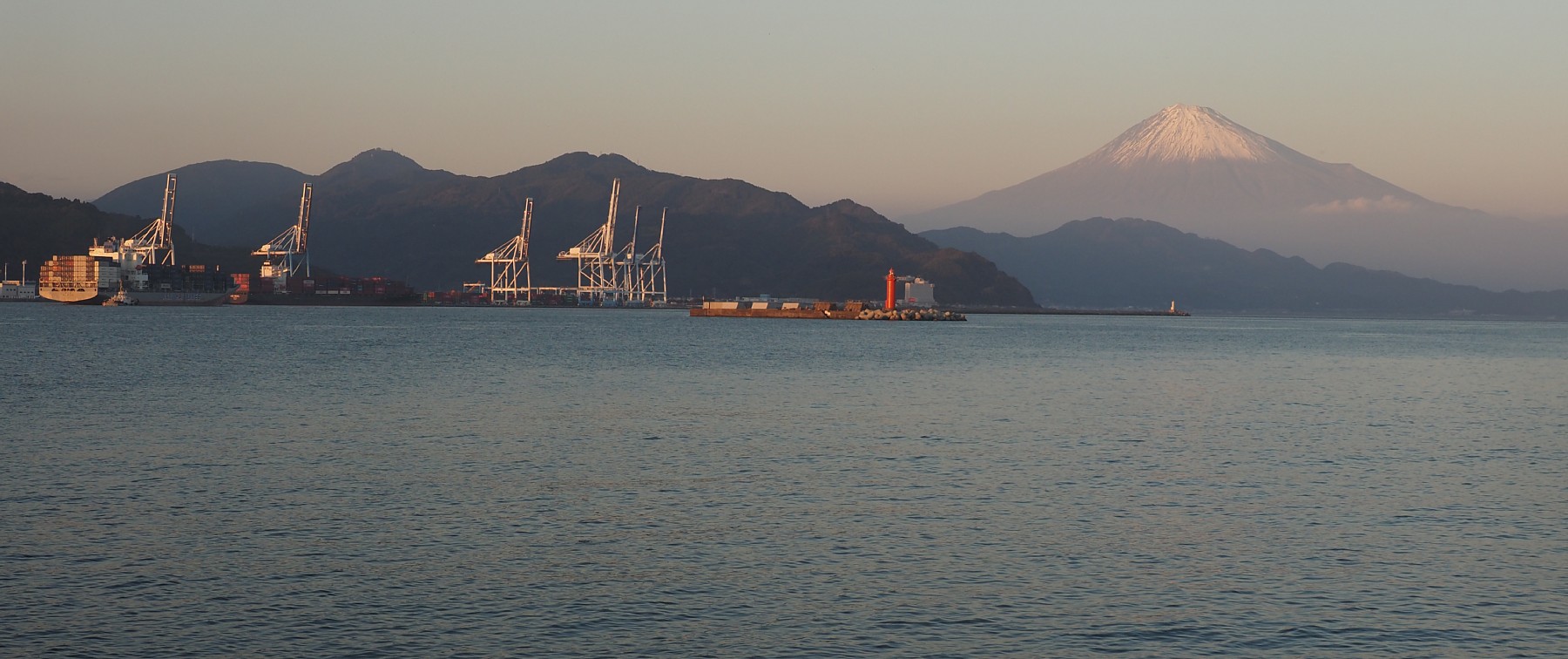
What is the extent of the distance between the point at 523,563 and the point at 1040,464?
37.2 feet

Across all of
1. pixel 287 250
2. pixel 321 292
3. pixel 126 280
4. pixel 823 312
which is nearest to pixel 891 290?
pixel 823 312

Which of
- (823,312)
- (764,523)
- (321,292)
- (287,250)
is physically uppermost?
(287,250)

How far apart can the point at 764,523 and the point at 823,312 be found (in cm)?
13309

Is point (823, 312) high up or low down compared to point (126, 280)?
down

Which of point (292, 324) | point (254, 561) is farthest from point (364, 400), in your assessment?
point (292, 324)

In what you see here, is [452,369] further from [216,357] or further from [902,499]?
[902,499]

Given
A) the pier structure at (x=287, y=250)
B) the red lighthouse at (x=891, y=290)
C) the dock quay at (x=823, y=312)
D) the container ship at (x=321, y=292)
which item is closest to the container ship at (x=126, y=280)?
the container ship at (x=321, y=292)

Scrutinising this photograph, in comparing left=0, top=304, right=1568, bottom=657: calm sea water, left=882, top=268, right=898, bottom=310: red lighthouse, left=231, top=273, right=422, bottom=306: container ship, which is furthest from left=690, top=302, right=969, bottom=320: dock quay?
left=0, top=304, right=1568, bottom=657: calm sea water

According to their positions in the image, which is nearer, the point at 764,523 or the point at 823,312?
the point at 764,523

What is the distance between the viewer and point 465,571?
45.9ft

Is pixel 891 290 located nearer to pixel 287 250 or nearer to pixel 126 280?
pixel 287 250

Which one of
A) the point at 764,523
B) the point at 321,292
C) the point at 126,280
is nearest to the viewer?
the point at 764,523

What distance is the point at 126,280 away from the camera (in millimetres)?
156875

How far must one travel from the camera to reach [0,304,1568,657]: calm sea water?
1203 centimetres
